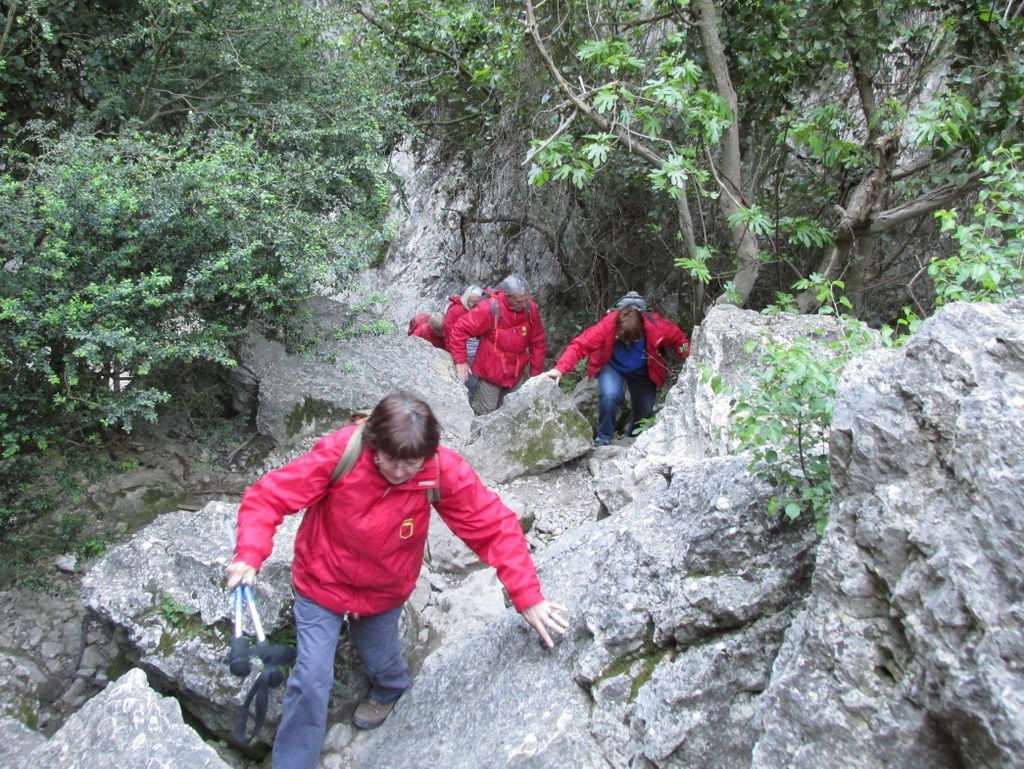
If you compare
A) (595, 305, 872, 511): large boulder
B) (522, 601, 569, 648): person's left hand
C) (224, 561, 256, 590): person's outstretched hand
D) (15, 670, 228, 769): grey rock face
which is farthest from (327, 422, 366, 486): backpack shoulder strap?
(595, 305, 872, 511): large boulder

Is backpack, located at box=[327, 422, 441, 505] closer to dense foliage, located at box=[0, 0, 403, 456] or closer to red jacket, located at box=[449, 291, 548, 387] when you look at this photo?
dense foliage, located at box=[0, 0, 403, 456]

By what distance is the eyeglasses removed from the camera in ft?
8.93

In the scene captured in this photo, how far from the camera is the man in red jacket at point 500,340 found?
23.4ft

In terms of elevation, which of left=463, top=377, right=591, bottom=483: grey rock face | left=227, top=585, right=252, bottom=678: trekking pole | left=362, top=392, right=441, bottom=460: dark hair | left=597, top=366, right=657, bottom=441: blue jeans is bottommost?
left=597, top=366, right=657, bottom=441: blue jeans

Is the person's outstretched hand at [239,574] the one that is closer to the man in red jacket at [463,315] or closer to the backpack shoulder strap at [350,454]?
the backpack shoulder strap at [350,454]

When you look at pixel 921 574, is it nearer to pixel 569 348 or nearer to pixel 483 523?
pixel 483 523

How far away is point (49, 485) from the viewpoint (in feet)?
15.1

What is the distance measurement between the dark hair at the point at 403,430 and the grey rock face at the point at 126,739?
46.4 inches

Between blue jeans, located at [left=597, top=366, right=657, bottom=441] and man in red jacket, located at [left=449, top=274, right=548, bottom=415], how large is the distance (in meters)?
0.70

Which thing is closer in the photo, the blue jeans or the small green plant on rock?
the small green plant on rock

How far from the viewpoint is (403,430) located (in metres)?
2.66

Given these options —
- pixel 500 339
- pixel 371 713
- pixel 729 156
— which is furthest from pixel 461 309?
pixel 371 713

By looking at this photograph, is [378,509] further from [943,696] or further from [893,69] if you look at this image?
[893,69]

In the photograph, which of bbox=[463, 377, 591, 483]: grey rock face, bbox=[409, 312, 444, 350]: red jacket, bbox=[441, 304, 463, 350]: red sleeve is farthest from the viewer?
bbox=[409, 312, 444, 350]: red jacket
